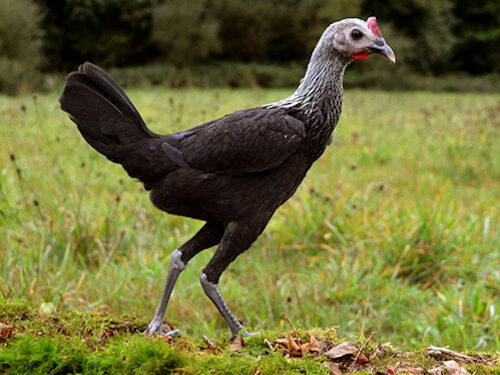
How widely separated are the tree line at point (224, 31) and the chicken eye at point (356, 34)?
2988 mm

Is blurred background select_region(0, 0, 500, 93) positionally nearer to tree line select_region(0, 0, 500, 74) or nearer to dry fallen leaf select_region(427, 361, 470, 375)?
tree line select_region(0, 0, 500, 74)

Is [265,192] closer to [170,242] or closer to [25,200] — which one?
[170,242]

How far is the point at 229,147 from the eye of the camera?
2248 millimetres

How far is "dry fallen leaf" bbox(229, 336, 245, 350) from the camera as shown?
2168 millimetres

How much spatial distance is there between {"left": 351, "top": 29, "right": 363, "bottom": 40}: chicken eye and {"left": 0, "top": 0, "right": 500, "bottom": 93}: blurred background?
3.00 m

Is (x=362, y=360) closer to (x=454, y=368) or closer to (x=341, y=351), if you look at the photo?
(x=341, y=351)

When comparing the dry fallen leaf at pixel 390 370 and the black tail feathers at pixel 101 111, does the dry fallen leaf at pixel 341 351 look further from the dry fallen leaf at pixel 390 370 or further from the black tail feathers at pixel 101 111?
the black tail feathers at pixel 101 111

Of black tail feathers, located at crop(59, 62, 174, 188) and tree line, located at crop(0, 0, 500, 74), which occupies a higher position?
tree line, located at crop(0, 0, 500, 74)

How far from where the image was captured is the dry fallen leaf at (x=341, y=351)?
2.05 metres

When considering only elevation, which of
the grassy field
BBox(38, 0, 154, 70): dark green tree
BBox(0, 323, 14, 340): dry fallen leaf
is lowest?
→ the grassy field

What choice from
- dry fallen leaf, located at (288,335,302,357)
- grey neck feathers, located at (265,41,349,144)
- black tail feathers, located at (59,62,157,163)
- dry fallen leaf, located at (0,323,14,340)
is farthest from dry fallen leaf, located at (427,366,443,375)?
dry fallen leaf, located at (0,323,14,340)

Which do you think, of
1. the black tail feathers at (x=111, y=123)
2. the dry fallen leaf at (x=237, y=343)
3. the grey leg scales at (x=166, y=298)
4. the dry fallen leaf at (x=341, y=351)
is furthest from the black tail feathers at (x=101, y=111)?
the dry fallen leaf at (x=341, y=351)

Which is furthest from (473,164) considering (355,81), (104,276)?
(355,81)

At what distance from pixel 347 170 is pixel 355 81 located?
19.6 meters
